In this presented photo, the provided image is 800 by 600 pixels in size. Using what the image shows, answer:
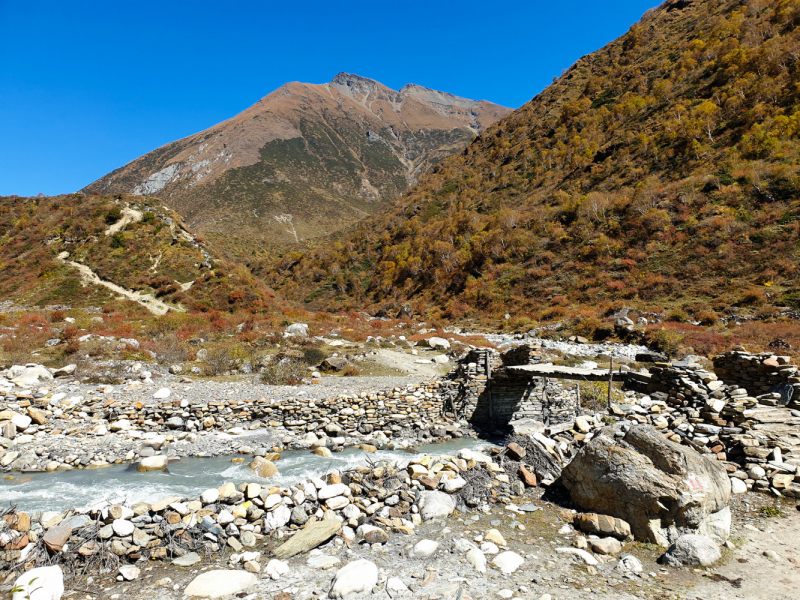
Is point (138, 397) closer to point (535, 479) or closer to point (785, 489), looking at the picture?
point (535, 479)

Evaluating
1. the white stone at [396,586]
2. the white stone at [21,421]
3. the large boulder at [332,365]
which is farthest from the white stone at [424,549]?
the large boulder at [332,365]

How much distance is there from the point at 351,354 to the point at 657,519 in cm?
1522

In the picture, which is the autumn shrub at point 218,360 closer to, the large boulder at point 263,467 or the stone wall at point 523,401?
the large boulder at point 263,467

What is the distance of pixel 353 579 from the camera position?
437cm

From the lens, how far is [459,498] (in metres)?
6.53

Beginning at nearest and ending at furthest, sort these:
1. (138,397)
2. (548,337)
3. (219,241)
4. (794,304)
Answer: (138,397), (794,304), (548,337), (219,241)

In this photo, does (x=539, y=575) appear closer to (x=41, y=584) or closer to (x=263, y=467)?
(x=41, y=584)

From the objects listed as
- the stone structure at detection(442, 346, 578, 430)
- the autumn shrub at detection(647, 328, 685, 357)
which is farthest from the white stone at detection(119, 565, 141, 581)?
the autumn shrub at detection(647, 328, 685, 357)

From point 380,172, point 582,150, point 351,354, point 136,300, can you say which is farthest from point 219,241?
point 380,172

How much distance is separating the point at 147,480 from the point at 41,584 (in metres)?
3.73

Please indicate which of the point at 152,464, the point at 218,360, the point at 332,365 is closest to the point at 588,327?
the point at 332,365

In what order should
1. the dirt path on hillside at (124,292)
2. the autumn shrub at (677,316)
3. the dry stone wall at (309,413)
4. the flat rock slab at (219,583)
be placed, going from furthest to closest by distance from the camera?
1. the dirt path on hillside at (124,292)
2. the autumn shrub at (677,316)
3. the dry stone wall at (309,413)
4. the flat rock slab at (219,583)

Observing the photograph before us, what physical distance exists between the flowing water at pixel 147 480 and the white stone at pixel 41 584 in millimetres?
1904

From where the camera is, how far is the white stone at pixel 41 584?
4.05 meters
